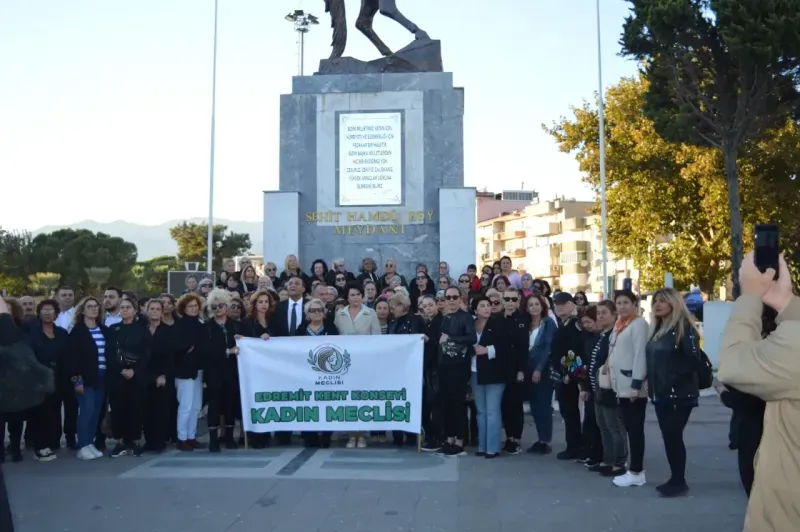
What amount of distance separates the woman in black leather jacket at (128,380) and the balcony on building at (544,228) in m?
84.0

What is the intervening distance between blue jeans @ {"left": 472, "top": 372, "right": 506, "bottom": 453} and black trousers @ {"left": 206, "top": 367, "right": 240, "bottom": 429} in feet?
9.14

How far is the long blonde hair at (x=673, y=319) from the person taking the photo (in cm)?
749

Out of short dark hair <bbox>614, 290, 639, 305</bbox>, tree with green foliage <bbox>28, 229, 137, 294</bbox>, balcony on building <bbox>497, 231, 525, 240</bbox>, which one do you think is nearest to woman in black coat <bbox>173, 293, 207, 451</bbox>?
short dark hair <bbox>614, 290, 639, 305</bbox>

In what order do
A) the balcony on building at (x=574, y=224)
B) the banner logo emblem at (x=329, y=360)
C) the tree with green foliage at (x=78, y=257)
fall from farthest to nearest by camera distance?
the balcony on building at (x=574, y=224)
the tree with green foliage at (x=78, y=257)
the banner logo emblem at (x=329, y=360)

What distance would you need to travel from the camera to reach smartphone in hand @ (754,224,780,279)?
335 centimetres

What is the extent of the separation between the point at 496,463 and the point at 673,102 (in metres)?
19.3

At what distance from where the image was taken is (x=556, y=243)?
Result: 9219 cm

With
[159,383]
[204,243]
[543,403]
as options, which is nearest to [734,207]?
[543,403]

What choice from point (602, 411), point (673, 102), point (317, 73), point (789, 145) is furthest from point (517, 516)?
point (789, 145)

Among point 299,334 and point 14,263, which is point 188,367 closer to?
point 299,334

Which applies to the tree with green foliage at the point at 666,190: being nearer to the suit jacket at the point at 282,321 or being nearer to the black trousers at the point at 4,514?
the suit jacket at the point at 282,321

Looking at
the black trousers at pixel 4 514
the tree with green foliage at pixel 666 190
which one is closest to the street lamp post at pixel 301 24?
the tree with green foliage at pixel 666 190

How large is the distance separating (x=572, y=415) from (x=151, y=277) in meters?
60.4

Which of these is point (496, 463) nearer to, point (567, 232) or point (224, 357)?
point (224, 357)
